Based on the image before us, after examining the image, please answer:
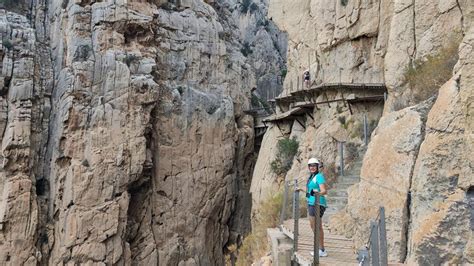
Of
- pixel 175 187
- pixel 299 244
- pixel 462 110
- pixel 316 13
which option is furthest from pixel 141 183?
pixel 462 110

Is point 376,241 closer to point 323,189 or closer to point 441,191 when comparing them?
point 441,191

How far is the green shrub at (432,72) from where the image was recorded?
802cm

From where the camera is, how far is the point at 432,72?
8375 mm

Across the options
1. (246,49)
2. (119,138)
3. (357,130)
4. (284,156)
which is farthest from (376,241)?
(246,49)

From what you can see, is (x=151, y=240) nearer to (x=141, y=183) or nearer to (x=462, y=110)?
(x=141, y=183)

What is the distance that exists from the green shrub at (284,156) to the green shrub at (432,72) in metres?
11.0

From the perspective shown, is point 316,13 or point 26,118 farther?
point 26,118

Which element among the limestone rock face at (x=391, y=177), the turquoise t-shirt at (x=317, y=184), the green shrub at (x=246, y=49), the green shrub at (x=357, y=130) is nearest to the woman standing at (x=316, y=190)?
the turquoise t-shirt at (x=317, y=184)

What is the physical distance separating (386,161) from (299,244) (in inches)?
89.9

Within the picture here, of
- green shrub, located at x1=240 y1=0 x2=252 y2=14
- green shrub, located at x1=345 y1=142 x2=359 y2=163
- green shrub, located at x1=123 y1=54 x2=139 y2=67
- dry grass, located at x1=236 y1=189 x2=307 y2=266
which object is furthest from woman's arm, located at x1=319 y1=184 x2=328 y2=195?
green shrub, located at x1=240 y1=0 x2=252 y2=14

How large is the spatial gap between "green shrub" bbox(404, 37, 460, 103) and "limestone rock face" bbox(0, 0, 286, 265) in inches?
782

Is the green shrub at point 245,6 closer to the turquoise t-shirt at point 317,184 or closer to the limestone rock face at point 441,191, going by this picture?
the turquoise t-shirt at point 317,184

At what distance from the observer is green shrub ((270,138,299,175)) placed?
810 inches

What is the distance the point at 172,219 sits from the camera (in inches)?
1101
